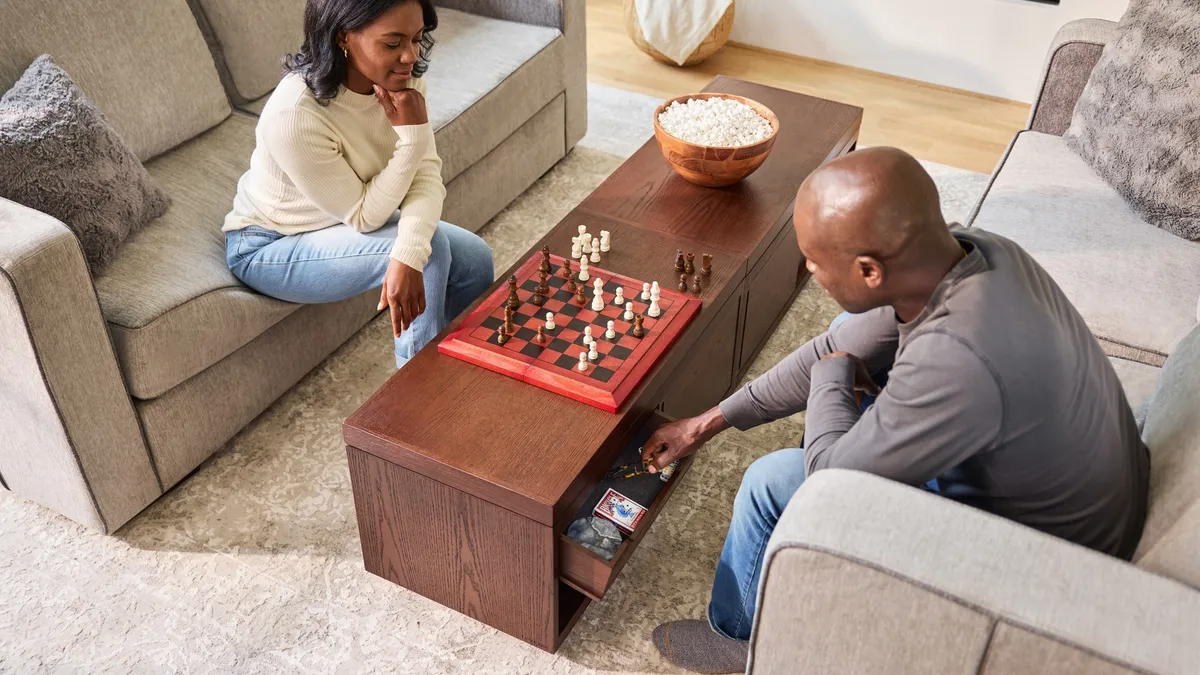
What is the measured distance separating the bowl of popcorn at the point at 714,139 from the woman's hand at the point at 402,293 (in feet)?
2.27

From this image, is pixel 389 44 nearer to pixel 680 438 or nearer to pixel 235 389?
pixel 235 389

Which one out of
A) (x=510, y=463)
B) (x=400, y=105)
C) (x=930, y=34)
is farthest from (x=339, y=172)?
(x=930, y=34)

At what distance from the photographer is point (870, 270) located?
50.9 inches

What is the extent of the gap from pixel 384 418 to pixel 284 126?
0.67m

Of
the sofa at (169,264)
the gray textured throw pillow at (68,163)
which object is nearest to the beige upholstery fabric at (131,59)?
the sofa at (169,264)

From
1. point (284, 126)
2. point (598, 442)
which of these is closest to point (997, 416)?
point (598, 442)

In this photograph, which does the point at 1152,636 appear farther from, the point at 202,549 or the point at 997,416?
the point at 202,549

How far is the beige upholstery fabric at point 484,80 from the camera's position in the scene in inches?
107

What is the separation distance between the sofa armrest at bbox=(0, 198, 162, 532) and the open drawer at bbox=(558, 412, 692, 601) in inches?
36.7

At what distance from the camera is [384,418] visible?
1696mm

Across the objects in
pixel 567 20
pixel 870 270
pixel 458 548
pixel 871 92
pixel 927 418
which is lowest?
pixel 871 92

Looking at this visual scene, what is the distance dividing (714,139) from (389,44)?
791 millimetres

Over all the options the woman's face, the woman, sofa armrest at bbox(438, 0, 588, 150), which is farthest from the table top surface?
sofa armrest at bbox(438, 0, 588, 150)

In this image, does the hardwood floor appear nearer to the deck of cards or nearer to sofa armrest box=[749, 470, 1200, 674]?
the deck of cards
